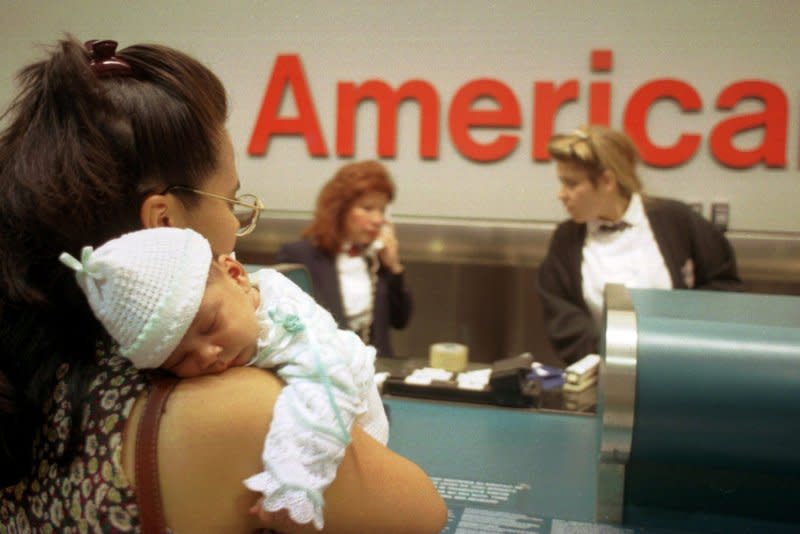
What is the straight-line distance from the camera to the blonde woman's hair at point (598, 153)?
351cm

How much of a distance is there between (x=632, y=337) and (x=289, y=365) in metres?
0.60

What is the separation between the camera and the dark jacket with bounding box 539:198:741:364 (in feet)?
11.3

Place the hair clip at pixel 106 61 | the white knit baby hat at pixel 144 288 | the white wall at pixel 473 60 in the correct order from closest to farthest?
the white knit baby hat at pixel 144 288, the hair clip at pixel 106 61, the white wall at pixel 473 60

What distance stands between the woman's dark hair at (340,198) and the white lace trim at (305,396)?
2.86 meters

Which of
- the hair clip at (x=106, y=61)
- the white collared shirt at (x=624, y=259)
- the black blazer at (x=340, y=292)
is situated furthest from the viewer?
the black blazer at (x=340, y=292)

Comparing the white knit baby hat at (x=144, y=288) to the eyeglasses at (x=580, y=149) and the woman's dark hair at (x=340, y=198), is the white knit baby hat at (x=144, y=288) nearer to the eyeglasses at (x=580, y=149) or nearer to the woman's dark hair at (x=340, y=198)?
the eyeglasses at (x=580, y=149)

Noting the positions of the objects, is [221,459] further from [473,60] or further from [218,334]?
[473,60]

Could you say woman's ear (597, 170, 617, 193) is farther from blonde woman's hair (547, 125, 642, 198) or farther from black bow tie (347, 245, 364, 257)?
black bow tie (347, 245, 364, 257)

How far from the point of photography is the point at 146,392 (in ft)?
2.72

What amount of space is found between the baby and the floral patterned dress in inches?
1.8

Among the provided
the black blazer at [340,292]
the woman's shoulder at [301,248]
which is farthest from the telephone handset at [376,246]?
the woman's shoulder at [301,248]

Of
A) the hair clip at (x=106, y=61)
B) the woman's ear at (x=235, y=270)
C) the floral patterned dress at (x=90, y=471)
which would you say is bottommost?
the floral patterned dress at (x=90, y=471)

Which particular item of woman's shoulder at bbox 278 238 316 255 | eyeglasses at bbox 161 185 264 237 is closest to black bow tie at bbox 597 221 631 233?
woman's shoulder at bbox 278 238 316 255

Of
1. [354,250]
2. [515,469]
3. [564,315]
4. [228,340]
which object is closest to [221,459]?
[228,340]
